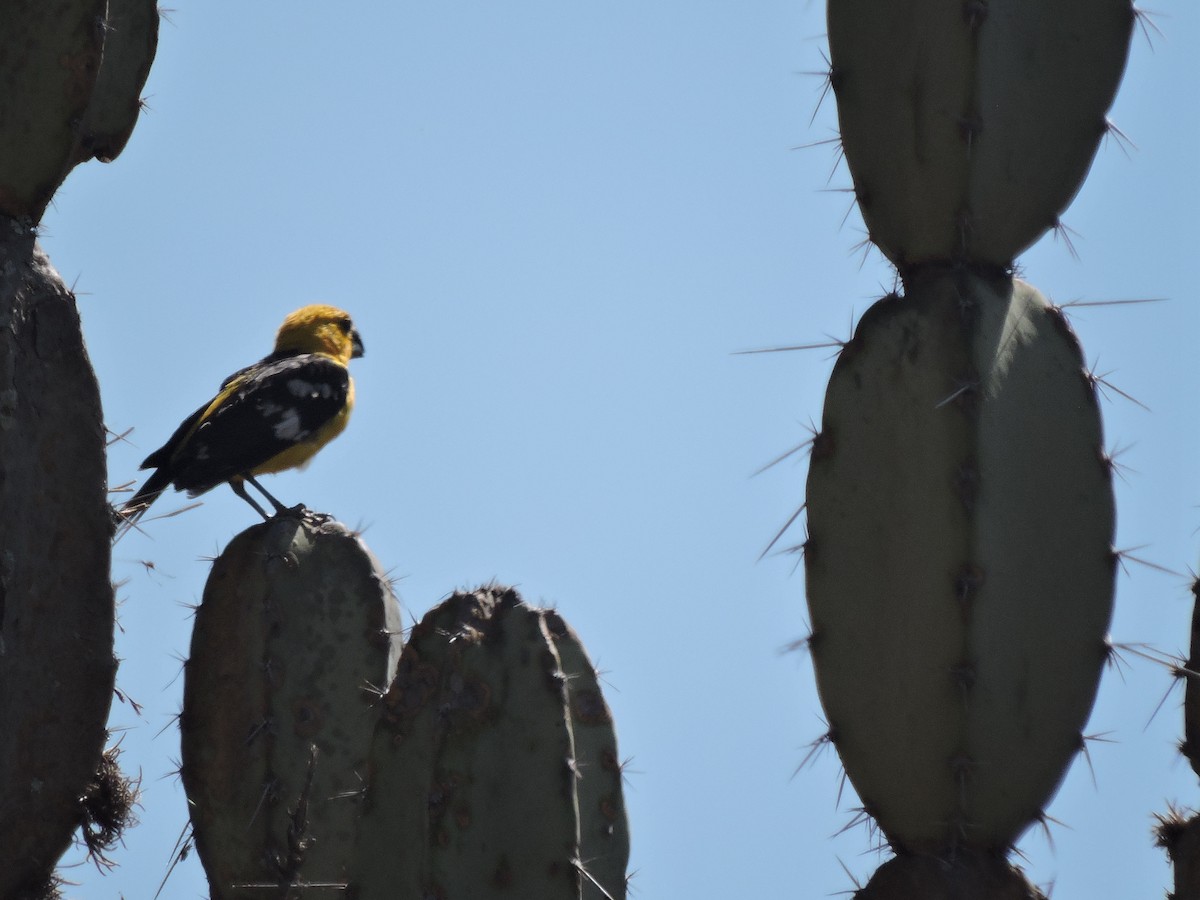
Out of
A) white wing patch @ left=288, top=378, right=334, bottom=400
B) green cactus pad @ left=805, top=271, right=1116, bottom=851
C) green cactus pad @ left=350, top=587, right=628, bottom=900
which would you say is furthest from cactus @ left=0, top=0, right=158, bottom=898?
white wing patch @ left=288, top=378, right=334, bottom=400

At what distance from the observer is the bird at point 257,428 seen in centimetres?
619

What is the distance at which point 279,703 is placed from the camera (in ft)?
13.9

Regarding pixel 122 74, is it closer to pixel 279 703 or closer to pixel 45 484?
pixel 45 484

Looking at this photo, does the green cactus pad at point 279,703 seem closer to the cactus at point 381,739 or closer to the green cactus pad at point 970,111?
the cactus at point 381,739

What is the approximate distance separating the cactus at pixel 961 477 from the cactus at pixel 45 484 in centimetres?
174

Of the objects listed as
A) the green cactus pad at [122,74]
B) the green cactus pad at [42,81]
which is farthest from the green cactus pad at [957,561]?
the green cactus pad at [122,74]

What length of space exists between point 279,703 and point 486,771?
44.7 inches

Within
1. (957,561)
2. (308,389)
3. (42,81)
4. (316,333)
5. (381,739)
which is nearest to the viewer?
(957,561)

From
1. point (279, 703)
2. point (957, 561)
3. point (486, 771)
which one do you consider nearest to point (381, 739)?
point (486, 771)

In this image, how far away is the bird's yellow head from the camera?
7.68 meters

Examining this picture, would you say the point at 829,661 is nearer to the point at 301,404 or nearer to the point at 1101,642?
the point at 1101,642

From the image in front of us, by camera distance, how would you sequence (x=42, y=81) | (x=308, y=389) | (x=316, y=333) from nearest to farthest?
(x=42, y=81), (x=308, y=389), (x=316, y=333)

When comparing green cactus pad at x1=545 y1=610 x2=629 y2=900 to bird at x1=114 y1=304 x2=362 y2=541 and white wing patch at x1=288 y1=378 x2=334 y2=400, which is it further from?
white wing patch at x1=288 y1=378 x2=334 y2=400

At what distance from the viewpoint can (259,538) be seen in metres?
4.45
